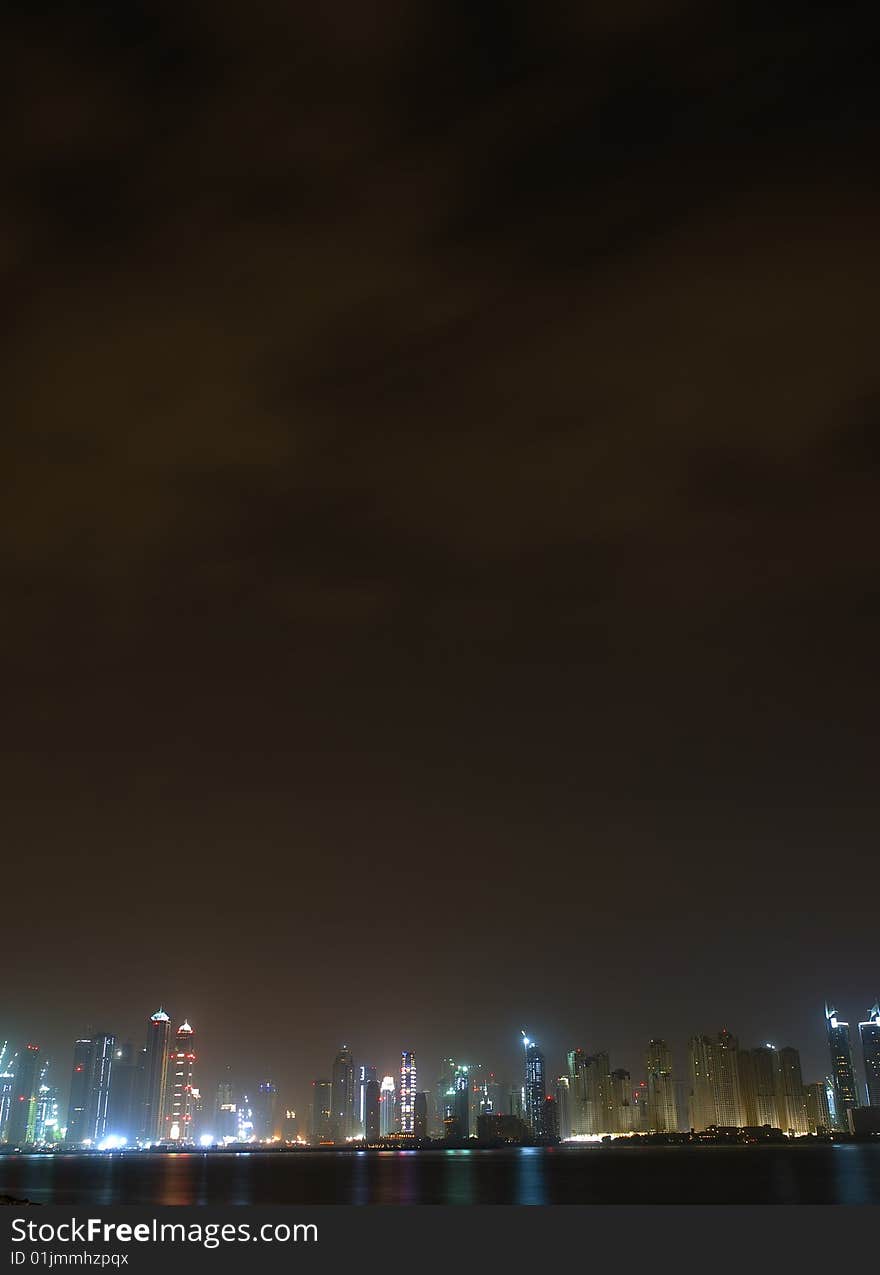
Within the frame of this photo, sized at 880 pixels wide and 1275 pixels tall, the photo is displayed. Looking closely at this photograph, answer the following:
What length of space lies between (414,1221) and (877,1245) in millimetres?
5118

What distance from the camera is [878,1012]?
6865 inches

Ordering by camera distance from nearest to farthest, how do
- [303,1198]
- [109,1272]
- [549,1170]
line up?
[109,1272] < [303,1198] < [549,1170]

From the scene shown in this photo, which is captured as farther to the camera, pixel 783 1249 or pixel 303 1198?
pixel 303 1198

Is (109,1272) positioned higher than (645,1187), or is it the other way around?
(109,1272)

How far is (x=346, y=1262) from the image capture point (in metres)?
10.7

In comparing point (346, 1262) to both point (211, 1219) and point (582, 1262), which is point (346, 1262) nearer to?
point (211, 1219)

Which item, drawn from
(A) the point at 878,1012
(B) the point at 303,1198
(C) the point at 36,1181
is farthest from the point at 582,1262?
(A) the point at 878,1012

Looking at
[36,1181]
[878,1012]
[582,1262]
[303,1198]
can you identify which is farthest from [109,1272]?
[878,1012]

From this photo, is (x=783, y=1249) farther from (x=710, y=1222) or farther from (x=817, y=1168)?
(x=817, y=1168)

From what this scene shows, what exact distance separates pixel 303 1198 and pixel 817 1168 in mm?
53942

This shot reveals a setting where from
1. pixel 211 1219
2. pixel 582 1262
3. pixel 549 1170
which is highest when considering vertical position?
pixel 211 1219

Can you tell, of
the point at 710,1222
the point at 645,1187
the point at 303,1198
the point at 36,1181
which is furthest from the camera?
the point at 36,1181

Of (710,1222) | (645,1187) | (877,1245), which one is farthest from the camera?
(645,1187)

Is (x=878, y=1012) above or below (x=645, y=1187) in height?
above
